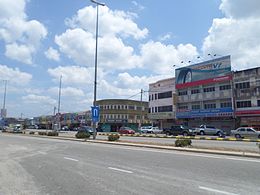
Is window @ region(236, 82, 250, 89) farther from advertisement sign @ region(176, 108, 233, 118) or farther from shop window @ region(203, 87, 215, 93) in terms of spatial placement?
shop window @ region(203, 87, 215, 93)

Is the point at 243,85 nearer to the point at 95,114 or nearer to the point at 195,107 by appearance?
the point at 195,107

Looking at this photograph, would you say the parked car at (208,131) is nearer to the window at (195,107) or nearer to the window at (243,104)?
the window at (243,104)

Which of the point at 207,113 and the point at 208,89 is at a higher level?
the point at 208,89

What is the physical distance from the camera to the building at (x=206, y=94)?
57125mm

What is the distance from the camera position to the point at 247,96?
52844 millimetres

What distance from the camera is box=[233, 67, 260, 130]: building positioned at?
169ft

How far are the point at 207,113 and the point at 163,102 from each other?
16281 mm

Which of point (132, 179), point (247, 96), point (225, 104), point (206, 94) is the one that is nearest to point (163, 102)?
point (206, 94)

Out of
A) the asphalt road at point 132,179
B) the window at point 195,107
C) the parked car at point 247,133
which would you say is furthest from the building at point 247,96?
the asphalt road at point 132,179

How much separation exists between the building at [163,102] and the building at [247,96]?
17.4 metres

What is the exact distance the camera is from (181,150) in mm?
19625

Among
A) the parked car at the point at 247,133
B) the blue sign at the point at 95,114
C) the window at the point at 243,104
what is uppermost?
the window at the point at 243,104

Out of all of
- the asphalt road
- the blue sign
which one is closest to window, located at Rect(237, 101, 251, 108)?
the blue sign

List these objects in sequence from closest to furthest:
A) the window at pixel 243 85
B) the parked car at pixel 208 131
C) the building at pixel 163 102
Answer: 1. the parked car at pixel 208 131
2. the window at pixel 243 85
3. the building at pixel 163 102
